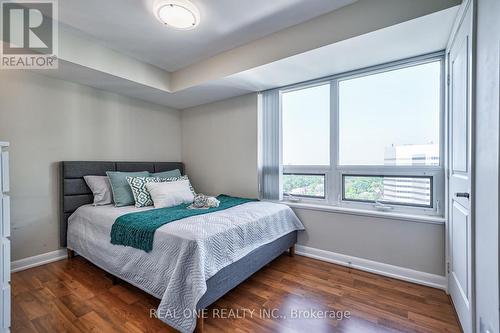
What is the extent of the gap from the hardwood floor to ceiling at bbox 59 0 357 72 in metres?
2.39

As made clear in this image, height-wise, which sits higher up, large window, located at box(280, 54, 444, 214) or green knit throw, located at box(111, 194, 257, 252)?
large window, located at box(280, 54, 444, 214)

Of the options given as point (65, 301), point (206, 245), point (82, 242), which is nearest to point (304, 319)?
point (206, 245)

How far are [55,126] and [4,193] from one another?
160 cm

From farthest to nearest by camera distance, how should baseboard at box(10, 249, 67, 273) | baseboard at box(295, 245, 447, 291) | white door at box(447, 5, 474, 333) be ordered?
baseboard at box(10, 249, 67, 273), baseboard at box(295, 245, 447, 291), white door at box(447, 5, 474, 333)

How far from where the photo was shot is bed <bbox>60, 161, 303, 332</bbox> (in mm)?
1399

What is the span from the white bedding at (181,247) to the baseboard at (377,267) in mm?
452

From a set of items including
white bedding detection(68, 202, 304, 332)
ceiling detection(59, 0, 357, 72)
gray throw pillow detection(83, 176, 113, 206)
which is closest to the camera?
white bedding detection(68, 202, 304, 332)

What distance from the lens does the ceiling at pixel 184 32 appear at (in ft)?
5.75

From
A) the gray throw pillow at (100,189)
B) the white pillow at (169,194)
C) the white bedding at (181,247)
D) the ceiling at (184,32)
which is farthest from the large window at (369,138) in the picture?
the gray throw pillow at (100,189)

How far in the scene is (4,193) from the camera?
1.29 metres

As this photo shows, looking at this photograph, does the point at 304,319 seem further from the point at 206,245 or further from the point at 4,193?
the point at 4,193

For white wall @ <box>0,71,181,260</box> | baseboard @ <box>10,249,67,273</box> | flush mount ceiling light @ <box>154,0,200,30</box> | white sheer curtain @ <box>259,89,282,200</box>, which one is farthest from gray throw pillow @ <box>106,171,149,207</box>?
flush mount ceiling light @ <box>154,0,200,30</box>

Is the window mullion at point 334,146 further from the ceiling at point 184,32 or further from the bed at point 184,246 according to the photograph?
the ceiling at point 184,32

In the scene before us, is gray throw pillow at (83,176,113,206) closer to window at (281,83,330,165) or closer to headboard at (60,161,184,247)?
headboard at (60,161,184,247)
